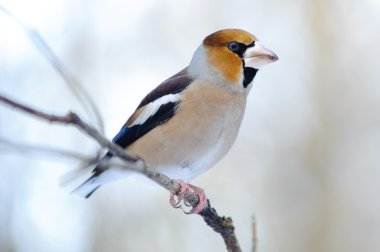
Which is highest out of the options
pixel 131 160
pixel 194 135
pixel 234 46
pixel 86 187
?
pixel 131 160

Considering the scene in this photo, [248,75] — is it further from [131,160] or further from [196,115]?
[131,160]

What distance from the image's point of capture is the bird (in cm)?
291

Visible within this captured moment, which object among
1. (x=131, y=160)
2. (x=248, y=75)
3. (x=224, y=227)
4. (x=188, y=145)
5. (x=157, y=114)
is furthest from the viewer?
(x=248, y=75)

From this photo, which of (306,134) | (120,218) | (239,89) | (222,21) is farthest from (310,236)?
(239,89)

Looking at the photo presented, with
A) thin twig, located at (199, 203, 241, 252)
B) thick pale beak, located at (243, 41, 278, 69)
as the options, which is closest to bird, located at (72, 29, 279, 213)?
thick pale beak, located at (243, 41, 278, 69)

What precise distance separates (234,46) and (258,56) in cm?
18

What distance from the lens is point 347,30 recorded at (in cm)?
736

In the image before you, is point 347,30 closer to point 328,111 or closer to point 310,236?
point 328,111

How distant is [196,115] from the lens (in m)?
2.94

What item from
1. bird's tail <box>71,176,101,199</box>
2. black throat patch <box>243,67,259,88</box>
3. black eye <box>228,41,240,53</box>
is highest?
black eye <box>228,41,240,53</box>

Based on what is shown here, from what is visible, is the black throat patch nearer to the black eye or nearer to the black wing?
the black eye

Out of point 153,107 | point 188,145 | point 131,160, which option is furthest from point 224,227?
point 153,107

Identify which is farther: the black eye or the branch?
the black eye

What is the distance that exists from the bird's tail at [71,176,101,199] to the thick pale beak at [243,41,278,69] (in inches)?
32.1
